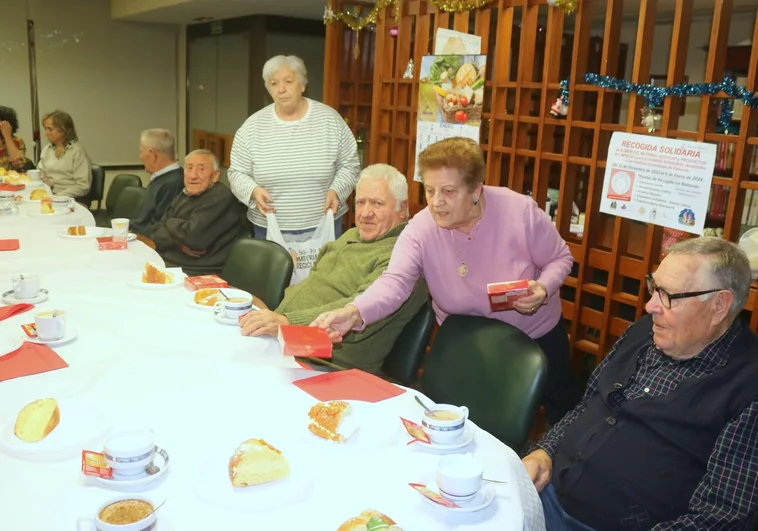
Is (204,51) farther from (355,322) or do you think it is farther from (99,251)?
(355,322)

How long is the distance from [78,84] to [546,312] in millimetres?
7375

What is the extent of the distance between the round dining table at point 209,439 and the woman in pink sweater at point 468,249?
56 cm

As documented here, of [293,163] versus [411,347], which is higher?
[293,163]

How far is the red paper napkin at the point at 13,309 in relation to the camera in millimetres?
2157

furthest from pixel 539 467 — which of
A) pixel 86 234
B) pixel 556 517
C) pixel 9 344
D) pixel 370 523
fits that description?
pixel 86 234

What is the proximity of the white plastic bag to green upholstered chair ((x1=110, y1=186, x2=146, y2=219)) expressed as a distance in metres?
1.79

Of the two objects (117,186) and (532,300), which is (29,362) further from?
(117,186)

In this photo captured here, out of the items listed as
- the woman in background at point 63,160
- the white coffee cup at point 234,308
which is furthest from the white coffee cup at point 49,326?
the woman in background at point 63,160

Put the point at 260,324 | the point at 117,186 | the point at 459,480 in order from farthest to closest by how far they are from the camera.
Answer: the point at 117,186, the point at 260,324, the point at 459,480

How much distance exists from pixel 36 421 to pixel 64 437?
0.06m

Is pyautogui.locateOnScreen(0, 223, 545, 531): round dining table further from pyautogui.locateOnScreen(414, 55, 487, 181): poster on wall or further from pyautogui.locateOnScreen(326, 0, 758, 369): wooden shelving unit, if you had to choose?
pyautogui.locateOnScreen(414, 55, 487, 181): poster on wall

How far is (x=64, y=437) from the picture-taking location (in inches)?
56.0

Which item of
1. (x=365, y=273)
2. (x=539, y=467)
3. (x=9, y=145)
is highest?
(x=9, y=145)

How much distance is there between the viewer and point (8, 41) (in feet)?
25.3
